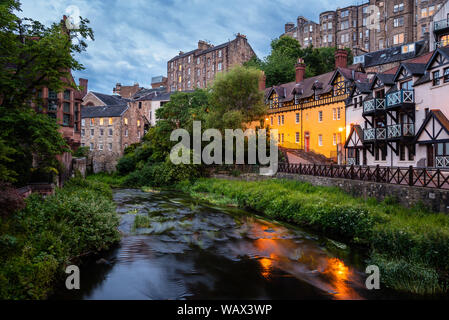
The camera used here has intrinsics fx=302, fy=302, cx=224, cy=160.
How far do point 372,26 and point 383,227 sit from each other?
244 feet

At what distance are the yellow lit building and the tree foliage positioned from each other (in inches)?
487

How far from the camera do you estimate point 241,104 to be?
120 ft

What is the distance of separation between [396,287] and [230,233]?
8.61 metres

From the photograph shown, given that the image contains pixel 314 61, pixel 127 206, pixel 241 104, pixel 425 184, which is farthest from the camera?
pixel 314 61

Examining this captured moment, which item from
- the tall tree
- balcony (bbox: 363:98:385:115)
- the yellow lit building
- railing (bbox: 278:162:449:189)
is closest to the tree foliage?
the yellow lit building

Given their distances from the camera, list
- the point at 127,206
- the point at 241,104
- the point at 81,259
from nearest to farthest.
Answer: the point at 81,259 → the point at 127,206 → the point at 241,104

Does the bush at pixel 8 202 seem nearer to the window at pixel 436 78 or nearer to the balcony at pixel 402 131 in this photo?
the balcony at pixel 402 131

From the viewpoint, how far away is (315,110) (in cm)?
3844

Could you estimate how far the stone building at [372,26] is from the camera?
59.8 meters

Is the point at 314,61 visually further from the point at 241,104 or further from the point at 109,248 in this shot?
the point at 109,248

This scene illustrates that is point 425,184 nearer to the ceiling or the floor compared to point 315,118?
nearer to the floor

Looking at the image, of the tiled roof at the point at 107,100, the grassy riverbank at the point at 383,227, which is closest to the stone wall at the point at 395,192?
Answer: the grassy riverbank at the point at 383,227

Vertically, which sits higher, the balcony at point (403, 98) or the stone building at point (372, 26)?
the stone building at point (372, 26)
